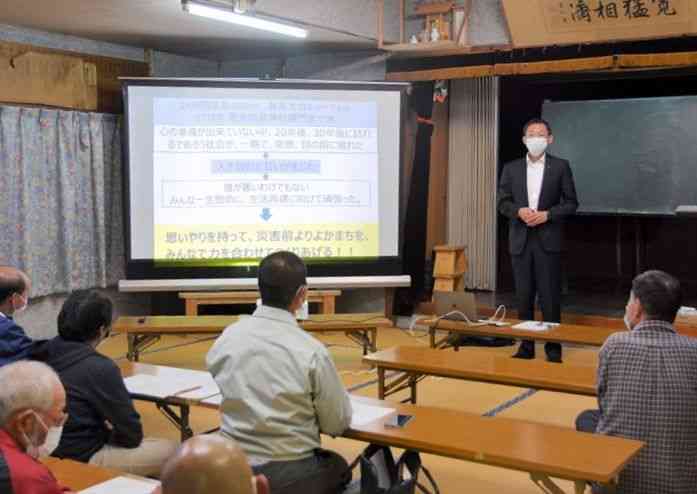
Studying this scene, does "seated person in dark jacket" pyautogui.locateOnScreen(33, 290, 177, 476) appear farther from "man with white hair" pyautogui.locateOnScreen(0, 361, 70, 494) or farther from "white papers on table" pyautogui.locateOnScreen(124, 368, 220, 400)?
"man with white hair" pyautogui.locateOnScreen(0, 361, 70, 494)

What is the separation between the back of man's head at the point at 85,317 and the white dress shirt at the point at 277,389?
54 centimetres

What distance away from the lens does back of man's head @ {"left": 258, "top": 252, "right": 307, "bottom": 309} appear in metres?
2.62

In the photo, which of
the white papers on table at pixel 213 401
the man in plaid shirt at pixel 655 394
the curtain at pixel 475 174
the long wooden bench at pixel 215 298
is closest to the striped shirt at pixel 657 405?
the man in plaid shirt at pixel 655 394

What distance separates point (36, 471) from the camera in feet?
6.15

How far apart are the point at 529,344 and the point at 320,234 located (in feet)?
5.49

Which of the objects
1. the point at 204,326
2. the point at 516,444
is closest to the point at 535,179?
the point at 204,326

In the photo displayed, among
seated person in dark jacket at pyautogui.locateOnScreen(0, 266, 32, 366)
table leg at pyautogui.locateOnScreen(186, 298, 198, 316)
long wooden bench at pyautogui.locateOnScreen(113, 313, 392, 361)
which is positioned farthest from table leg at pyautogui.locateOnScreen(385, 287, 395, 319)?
seated person in dark jacket at pyautogui.locateOnScreen(0, 266, 32, 366)

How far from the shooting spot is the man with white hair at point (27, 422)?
1.84m

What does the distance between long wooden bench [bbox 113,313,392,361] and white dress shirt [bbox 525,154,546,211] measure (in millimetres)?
1350

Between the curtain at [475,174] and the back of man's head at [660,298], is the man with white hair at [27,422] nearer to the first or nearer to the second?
the back of man's head at [660,298]

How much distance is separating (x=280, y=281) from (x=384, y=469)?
730 millimetres

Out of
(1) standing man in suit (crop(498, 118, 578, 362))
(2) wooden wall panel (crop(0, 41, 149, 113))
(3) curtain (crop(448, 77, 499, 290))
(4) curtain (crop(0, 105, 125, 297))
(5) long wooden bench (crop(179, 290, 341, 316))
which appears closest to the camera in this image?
(1) standing man in suit (crop(498, 118, 578, 362))

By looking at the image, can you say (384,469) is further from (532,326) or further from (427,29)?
(427,29)

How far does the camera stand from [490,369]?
3.65 metres
